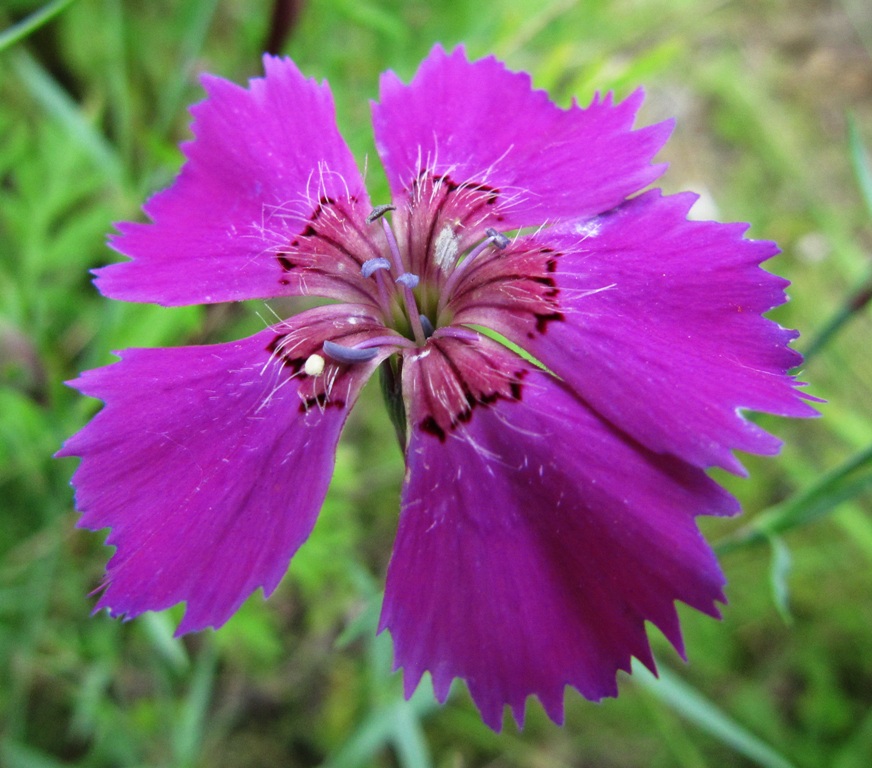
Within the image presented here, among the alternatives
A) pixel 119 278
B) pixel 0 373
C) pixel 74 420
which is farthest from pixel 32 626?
pixel 119 278

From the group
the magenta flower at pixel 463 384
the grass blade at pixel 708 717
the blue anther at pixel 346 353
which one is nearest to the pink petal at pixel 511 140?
the magenta flower at pixel 463 384

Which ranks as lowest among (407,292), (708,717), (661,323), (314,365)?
(708,717)

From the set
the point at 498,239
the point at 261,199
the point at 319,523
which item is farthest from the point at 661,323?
the point at 319,523

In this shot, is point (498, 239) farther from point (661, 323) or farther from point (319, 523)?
point (319, 523)

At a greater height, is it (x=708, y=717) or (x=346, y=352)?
(x=346, y=352)

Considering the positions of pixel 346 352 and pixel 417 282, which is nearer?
pixel 346 352

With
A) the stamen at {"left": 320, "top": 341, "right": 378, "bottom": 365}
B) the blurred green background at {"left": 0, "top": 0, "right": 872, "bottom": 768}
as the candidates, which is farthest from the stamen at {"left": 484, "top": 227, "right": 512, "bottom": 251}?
the blurred green background at {"left": 0, "top": 0, "right": 872, "bottom": 768}

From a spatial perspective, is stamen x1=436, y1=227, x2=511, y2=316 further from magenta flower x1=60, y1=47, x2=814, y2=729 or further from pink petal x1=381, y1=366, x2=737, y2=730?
pink petal x1=381, y1=366, x2=737, y2=730
